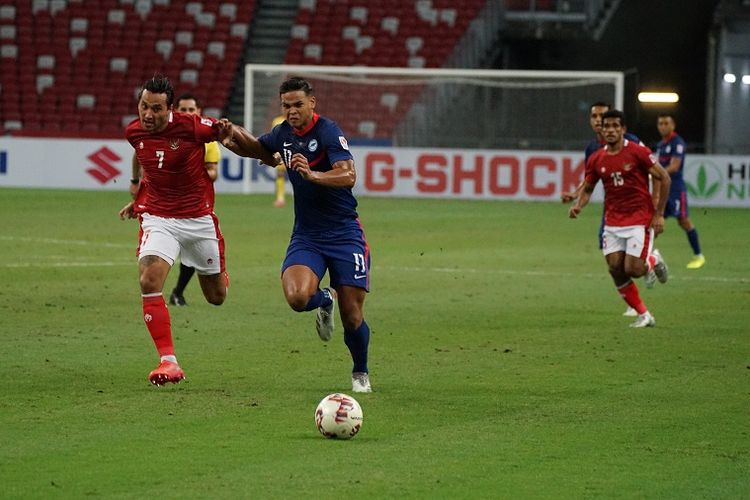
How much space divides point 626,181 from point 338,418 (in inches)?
247

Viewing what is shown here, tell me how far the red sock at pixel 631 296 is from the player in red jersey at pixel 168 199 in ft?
14.7

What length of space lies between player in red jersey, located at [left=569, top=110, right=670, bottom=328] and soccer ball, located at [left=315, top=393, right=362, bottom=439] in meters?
5.68

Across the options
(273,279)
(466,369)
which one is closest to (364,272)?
(466,369)

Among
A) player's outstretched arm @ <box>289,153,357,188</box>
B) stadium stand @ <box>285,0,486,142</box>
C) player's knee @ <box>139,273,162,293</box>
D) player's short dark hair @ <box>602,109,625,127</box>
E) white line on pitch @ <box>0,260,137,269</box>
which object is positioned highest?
stadium stand @ <box>285,0,486,142</box>

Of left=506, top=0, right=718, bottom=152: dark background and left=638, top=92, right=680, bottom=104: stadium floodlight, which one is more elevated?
left=506, top=0, right=718, bottom=152: dark background

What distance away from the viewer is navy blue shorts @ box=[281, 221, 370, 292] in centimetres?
943

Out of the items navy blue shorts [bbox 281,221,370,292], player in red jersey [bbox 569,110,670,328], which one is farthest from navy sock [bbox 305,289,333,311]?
player in red jersey [bbox 569,110,670,328]

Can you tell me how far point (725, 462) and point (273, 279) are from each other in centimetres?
988

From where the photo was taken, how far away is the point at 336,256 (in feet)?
31.0

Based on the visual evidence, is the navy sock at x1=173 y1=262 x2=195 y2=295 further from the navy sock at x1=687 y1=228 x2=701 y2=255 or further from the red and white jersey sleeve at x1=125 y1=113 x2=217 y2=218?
the navy sock at x1=687 y1=228 x2=701 y2=255

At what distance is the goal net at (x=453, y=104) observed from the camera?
3228 centimetres

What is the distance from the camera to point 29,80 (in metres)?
37.3

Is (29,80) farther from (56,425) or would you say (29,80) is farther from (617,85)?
(56,425)

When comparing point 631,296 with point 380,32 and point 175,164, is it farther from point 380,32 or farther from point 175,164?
point 380,32
